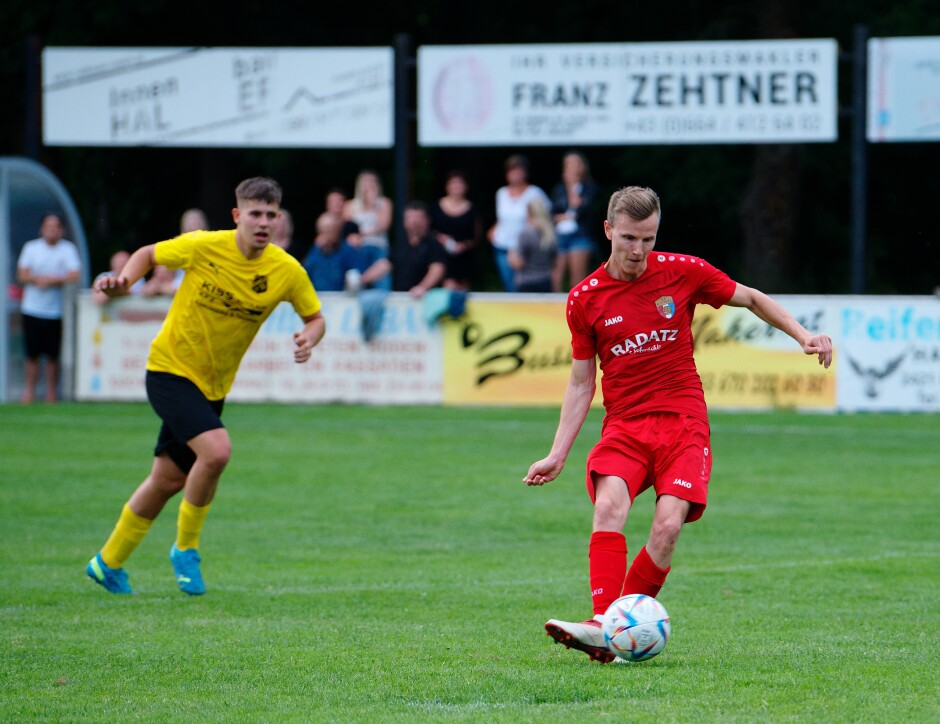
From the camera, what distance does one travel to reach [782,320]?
6324mm

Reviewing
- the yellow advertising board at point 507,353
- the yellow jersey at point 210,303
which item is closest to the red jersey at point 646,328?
the yellow jersey at point 210,303

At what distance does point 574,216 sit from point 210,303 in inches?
421

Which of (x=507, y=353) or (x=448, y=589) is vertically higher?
(x=507, y=353)

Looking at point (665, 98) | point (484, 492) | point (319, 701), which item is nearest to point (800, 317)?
point (665, 98)

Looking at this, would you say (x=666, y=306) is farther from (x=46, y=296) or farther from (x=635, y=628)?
(x=46, y=296)

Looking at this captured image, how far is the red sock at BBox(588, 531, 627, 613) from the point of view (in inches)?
242

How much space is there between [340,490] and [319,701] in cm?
643

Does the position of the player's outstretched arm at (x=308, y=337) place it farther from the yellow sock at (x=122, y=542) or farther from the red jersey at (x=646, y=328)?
the red jersey at (x=646, y=328)

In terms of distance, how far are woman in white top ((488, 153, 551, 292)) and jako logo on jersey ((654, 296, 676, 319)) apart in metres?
11.6

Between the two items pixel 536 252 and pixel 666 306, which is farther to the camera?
pixel 536 252

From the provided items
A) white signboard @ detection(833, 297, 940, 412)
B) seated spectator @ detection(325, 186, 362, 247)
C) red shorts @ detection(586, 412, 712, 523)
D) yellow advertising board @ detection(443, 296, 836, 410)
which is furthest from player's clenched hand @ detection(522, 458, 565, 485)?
seated spectator @ detection(325, 186, 362, 247)

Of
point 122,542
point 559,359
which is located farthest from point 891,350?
point 122,542

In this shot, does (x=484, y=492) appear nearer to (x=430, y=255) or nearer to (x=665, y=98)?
(x=430, y=255)

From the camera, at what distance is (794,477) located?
1247 centimetres
